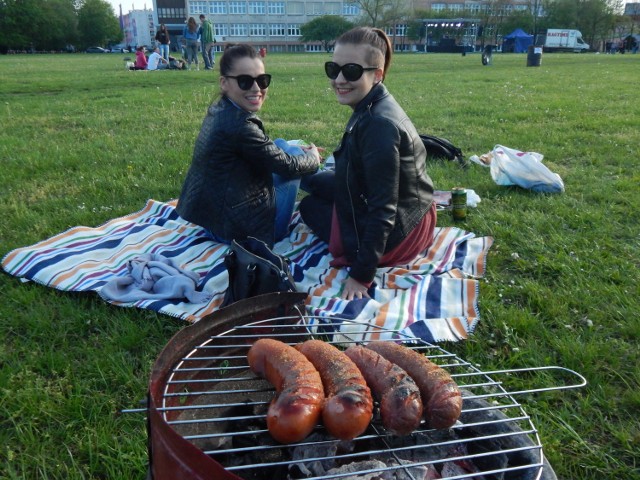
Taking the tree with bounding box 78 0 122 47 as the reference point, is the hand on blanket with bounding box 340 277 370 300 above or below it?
below

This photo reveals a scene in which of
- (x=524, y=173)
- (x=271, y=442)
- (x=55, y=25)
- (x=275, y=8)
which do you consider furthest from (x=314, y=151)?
(x=275, y=8)

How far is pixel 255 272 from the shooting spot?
328cm

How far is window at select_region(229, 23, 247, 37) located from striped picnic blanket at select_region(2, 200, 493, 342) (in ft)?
355

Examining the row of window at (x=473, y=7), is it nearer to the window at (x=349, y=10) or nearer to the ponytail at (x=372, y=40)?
the window at (x=349, y=10)

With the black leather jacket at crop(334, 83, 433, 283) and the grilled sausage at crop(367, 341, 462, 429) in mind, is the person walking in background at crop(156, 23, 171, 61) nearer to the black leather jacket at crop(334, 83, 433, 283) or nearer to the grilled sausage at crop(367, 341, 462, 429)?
the black leather jacket at crop(334, 83, 433, 283)

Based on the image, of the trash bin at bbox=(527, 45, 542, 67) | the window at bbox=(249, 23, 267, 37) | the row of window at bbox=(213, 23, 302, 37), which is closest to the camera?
the trash bin at bbox=(527, 45, 542, 67)

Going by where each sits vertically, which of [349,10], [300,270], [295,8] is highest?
[295,8]

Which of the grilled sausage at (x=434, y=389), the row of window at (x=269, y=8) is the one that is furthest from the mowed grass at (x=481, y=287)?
the row of window at (x=269, y=8)

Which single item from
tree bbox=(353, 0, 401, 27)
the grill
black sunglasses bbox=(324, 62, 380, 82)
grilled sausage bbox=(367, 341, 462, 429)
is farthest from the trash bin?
tree bbox=(353, 0, 401, 27)

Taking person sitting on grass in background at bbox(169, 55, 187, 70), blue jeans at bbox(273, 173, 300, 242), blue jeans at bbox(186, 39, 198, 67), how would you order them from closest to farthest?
blue jeans at bbox(273, 173, 300, 242), blue jeans at bbox(186, 39, 198, 67), person sitting on grass in background at bbox(169, 55, 187, 70)

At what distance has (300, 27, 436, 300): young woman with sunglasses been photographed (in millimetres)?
3668

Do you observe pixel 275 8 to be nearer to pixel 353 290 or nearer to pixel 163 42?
pixel 163 42

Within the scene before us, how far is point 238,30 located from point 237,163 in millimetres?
110381

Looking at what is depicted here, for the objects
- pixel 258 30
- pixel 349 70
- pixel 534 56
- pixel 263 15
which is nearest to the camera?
pixel 349 70
